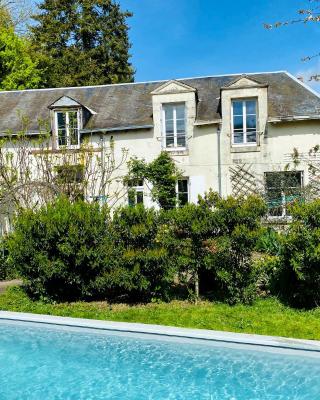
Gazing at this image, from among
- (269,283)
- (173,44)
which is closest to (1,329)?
(269,283)

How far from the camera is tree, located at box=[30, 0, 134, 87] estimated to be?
3716 centimetres

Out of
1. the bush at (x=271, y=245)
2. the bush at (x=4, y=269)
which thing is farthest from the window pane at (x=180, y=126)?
the bush at (x=271, y=245)

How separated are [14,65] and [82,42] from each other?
354 inches

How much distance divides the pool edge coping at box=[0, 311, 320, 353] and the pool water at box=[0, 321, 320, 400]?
0.40 ft

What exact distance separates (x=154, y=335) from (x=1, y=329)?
2.95 metres

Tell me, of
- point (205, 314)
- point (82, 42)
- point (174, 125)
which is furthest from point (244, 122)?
point (82, 42)

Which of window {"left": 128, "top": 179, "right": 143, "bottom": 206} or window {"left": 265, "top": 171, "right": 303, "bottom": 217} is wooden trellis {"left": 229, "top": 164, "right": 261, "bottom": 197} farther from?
window {"left": 128, "top": 179, "right": 143, "bottom": 206}

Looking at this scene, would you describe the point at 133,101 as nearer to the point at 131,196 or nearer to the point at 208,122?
the point at 208,122

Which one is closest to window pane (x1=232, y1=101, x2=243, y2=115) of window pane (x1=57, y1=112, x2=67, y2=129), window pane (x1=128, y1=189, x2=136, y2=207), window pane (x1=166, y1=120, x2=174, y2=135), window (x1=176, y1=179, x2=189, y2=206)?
window pane (x1=166, y1=120, x2=174, y2=135)

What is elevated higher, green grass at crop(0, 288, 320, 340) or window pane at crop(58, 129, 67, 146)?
window pane at crop(58, 129, 67, 146)

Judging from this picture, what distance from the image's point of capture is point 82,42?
39.1 m

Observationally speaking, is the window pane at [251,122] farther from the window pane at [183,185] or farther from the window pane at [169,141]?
the window pane at [183,185]

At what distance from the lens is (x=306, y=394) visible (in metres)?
5.62

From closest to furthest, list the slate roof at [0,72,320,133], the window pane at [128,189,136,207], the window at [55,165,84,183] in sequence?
1. the window at [55,165,84,183]
2. the window pane at [128,189,136,207]
3. the slate roof at [0,72,320,133]
